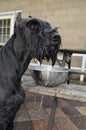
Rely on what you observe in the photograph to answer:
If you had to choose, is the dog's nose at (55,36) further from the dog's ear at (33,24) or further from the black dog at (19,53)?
the dog's ear at (33,24)

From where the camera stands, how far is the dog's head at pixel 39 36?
136 centimetres

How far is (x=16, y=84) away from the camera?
1552 millimetres

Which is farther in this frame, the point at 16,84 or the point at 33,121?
the point at 33,121

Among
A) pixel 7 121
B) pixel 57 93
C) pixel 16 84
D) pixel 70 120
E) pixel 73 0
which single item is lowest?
pixel 70 120

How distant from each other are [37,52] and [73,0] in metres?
4.41

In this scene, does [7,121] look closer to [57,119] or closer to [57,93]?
[57,93]

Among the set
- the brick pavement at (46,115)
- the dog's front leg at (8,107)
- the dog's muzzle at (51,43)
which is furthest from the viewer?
the brick pavement at (46,115)

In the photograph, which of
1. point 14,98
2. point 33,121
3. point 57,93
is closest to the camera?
point 14,98

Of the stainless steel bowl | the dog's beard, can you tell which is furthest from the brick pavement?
the dog's beard

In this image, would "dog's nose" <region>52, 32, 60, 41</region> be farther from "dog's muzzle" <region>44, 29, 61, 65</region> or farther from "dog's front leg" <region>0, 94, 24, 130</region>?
"dog's front leg" <region>0, 94, 24, 130</region>

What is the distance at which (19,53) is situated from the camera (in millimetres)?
1481

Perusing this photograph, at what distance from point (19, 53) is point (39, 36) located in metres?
0.22

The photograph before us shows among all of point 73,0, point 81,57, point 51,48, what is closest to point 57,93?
point 51,48

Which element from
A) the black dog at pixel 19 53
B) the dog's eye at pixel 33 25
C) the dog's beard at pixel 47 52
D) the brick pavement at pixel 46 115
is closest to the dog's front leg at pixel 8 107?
the black dog at pixel 19 53
